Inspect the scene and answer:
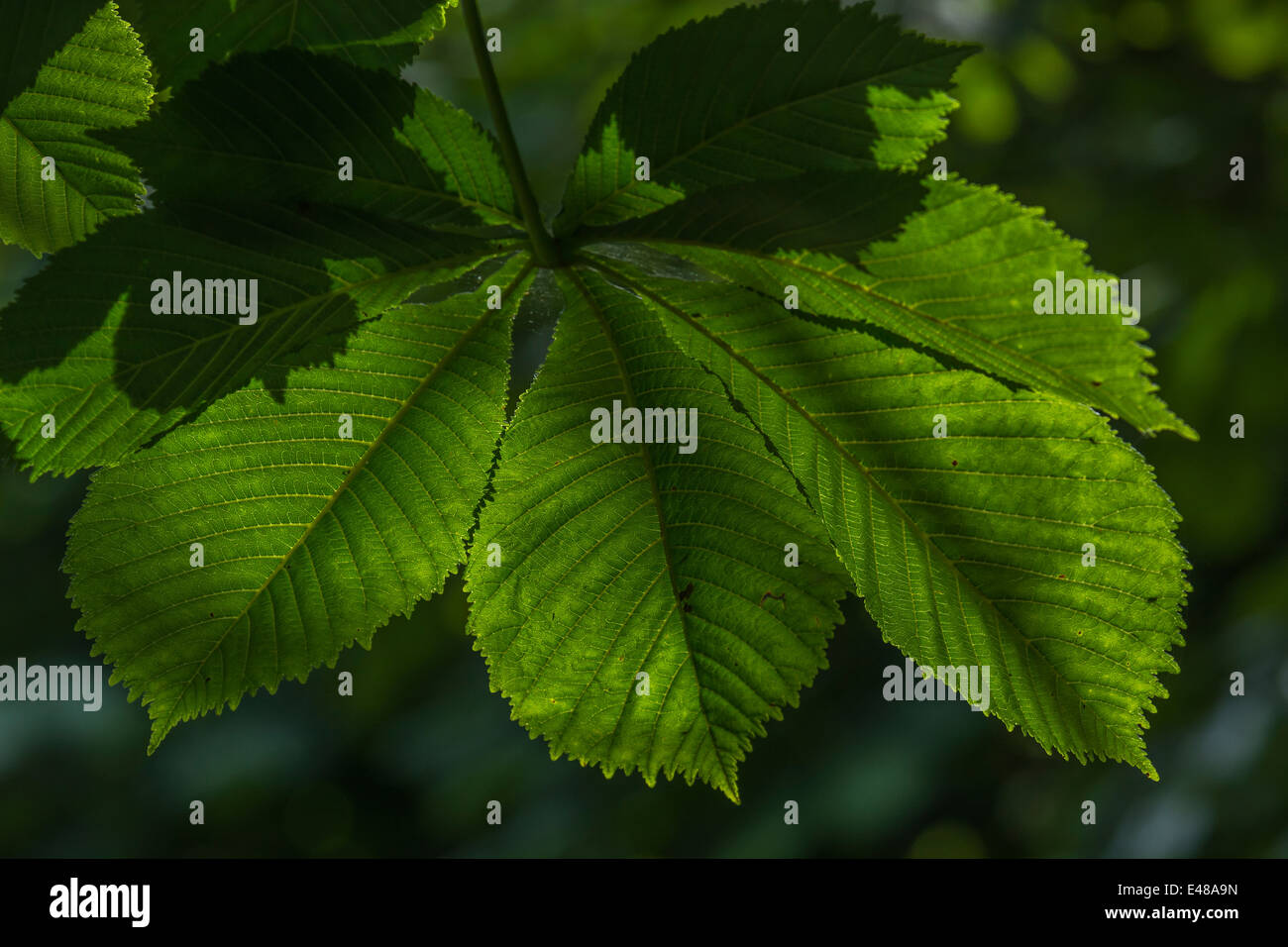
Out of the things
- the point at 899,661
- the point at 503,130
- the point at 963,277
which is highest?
the point at 503,130

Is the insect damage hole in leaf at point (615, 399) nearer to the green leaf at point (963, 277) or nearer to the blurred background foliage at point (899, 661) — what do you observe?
the green leaf at point (963, 277)

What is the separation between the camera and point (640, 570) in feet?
2.10

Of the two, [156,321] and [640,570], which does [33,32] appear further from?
[640,570]

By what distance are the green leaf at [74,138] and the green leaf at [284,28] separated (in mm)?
18

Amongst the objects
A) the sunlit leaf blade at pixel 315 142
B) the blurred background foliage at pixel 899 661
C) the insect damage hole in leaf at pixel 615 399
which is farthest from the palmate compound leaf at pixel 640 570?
the blurred background foliage at pixel 899 661

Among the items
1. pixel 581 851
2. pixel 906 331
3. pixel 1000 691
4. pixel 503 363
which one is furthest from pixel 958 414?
pixel 581 851

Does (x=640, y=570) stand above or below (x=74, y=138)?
below

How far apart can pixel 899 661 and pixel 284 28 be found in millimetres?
2123

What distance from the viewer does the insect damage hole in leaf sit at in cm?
55

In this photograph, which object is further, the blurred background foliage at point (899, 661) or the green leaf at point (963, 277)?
the blurred background foliage at point (899, 661)

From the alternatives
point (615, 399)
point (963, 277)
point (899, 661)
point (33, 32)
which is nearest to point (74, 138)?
point (33, 32)

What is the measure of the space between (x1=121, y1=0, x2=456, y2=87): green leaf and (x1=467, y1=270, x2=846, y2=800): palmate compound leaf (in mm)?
172

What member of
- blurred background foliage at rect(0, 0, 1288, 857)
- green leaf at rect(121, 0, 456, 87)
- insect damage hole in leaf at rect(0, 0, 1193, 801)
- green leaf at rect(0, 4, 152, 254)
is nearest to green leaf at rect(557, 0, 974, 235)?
insect damage hole in leaf at rect(0, 0, 1193, 801)

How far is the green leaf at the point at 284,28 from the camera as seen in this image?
23.6 inches
